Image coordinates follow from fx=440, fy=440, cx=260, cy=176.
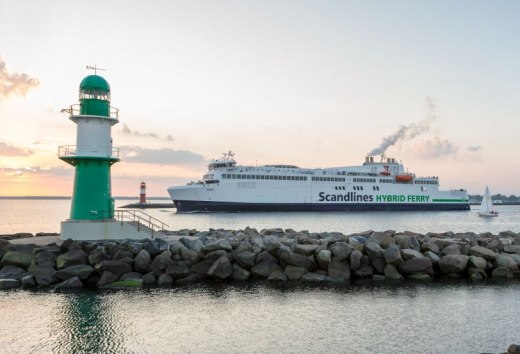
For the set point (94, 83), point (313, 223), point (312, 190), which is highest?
point (94, 83)

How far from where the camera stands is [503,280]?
14156 mm

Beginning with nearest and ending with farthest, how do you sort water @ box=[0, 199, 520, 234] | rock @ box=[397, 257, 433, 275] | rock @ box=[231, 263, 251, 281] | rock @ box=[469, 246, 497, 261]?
1. rock @ box=[231, 263, 251, 281]
2. rock @ box=[397, 257, 433, 275]
3. rock @ box=[469, 246, 497, 261]
4. water @ box=[0, 199, 520, 234]

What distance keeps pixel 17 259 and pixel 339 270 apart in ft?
33.0

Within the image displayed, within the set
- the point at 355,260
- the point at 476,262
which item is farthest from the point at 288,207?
the point at 355,260

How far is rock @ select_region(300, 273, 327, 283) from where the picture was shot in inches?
533

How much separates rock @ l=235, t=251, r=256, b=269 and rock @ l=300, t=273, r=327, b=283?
5.53 feet

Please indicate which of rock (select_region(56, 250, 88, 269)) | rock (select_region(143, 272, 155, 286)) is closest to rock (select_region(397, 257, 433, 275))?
rock (select_region(143, 272, 155, 286))

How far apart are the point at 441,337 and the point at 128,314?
6802mm

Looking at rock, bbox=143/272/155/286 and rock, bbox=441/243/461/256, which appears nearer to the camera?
rock, bbox=143/272/155/286

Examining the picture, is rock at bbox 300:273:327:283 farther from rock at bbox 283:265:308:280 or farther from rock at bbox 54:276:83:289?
rock at bbox 54:276:83:289

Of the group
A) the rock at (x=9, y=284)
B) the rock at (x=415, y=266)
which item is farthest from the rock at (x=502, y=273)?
the rock at (x=9, y=284)

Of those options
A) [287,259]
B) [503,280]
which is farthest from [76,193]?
[503,280]

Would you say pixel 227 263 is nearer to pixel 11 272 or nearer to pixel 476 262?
pixel 11 272

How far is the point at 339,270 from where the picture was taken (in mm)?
14000
